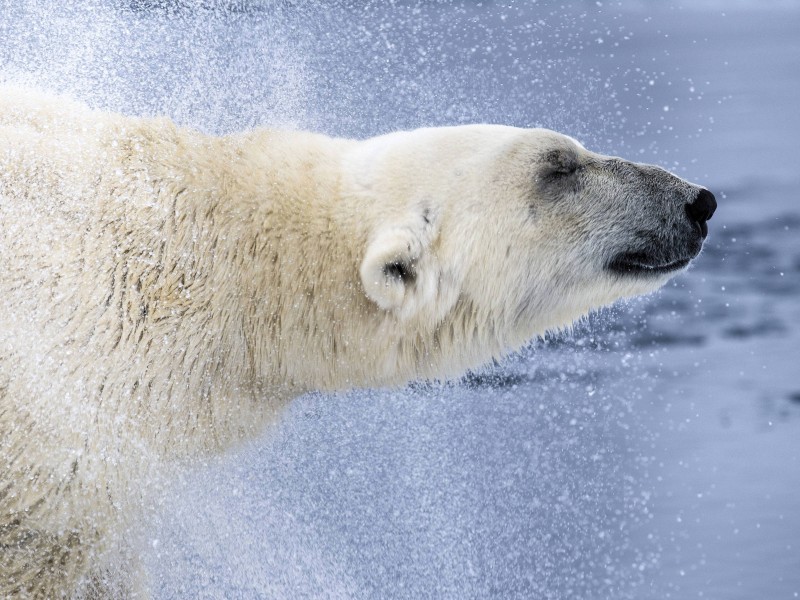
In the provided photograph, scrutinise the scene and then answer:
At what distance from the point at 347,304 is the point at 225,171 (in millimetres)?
527

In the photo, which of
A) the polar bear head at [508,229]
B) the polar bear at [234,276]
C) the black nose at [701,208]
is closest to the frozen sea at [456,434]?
the polar bear at [234,276]

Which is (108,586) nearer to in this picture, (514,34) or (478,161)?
(478,161)

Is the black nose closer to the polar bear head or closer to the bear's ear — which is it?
the polar bear head

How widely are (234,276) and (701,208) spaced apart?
134 centimetres

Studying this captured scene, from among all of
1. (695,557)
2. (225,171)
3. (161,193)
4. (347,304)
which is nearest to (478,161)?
(347,304)

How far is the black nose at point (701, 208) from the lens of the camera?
9.11ft

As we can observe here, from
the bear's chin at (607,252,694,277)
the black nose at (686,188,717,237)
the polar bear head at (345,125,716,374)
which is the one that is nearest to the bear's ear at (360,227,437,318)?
the polar bear head at (345,125,716,374)

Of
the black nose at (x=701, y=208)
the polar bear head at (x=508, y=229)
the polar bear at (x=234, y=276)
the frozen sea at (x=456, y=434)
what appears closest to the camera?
the polar bear at (x=234, y=276)

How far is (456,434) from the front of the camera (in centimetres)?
464

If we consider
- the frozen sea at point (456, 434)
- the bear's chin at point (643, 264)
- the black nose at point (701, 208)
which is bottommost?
the frozen sea at point (456, 434)

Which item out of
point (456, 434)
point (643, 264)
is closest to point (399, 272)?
point (643, 264)

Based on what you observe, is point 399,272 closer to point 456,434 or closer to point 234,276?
point 234,276

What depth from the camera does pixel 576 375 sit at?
5.61 metres

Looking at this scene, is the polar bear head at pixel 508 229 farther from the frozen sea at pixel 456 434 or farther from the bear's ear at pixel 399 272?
the frozen sea at pixel 456 434
